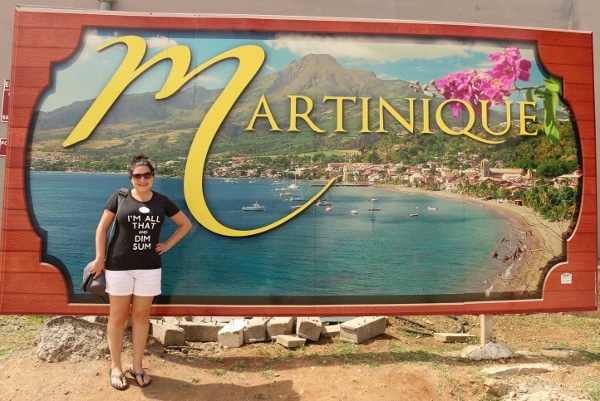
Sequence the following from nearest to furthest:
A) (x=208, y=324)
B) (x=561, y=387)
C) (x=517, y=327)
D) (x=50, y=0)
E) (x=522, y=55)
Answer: (x=561, y=387), (x=522, y=55), (x=208, y=324), (x=517, y=327), (x=50, y=0)

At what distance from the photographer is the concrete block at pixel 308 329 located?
17.4 feet

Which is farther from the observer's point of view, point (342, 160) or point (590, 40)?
point (590, 40)

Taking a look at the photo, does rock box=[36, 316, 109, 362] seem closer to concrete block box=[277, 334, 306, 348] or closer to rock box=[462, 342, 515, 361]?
concrete block box=[277, 334, 306, 348]

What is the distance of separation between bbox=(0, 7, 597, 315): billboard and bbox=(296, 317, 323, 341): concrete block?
747 mm

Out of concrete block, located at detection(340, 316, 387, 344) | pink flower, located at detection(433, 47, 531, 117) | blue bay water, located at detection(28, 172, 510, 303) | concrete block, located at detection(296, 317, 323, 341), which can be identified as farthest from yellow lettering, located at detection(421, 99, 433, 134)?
concrete block, located at detection(296, 317, 323, 341)

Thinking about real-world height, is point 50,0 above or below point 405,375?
above

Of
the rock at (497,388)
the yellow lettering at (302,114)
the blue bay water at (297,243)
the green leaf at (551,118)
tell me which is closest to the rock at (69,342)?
the blue bay water at (297,243)

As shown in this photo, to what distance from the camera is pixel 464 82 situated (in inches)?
193

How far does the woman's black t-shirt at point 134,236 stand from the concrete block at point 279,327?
1.87 metres

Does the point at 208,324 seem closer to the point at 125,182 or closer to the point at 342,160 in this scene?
the point at 125,182

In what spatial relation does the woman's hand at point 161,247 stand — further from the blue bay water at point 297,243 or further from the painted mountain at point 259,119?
the painted mountain at point 259,119

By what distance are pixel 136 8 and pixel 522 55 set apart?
6.27 meters

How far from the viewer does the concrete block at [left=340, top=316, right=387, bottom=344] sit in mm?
5387

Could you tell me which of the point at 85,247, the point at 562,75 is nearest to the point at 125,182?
the point at 85,247
